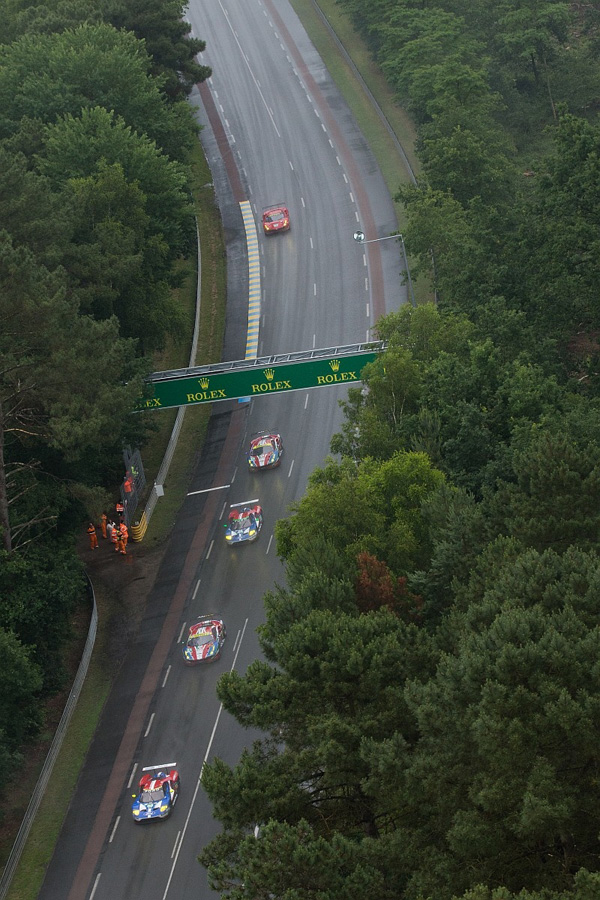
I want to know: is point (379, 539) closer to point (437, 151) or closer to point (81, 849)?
point (81, 849)

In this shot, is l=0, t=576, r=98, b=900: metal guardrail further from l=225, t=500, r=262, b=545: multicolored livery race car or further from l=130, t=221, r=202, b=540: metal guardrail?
l=225, t=500, r=262, b=545: multicolored livery race car

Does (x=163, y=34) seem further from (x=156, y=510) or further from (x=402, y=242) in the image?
(x=156, y=510)

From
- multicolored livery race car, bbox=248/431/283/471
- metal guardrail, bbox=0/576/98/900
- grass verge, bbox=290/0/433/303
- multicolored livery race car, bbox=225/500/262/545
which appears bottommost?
metal guardrail, bbox=0/576/98/900

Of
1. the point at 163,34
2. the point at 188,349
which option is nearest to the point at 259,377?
the point at 188,349

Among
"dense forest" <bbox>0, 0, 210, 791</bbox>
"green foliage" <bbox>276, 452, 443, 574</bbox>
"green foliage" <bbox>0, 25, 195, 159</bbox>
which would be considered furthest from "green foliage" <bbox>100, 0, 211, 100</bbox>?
"green foliage" <bbox>276, 452, 443, 574</bbox>

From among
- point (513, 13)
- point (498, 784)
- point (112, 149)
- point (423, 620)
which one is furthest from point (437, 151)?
point (498, 784)
